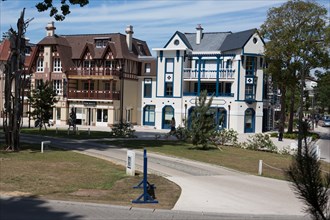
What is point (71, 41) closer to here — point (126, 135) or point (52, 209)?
point (126, 135)

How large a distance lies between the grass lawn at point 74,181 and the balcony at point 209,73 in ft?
102

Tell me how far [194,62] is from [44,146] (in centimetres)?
3021

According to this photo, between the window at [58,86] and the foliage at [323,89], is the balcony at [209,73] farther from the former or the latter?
the window at [58,86]

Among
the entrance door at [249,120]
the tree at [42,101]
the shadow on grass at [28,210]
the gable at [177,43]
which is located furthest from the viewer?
the gable at [177,43]

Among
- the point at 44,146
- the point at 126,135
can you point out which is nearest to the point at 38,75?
the point at 126,135

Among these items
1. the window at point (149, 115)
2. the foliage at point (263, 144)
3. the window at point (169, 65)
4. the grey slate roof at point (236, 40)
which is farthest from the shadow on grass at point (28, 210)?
the window at point (149, 115)

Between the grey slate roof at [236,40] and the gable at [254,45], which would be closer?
the grey slate roof at [236,40]

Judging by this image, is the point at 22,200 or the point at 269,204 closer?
the point at 22,200

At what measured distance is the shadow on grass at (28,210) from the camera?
28.0 ft

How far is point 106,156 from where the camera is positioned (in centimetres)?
1945

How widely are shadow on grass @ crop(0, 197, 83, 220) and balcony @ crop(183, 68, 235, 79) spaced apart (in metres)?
38.5

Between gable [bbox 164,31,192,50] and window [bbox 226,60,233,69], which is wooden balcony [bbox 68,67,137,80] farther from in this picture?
window [bbox 226,60,233,69]

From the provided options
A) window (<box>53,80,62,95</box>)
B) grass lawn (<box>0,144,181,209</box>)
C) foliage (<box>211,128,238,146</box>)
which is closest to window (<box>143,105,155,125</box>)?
window (<box>53,80,62,95</box>)

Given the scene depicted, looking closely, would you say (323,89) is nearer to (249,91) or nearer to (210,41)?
(249,91)
